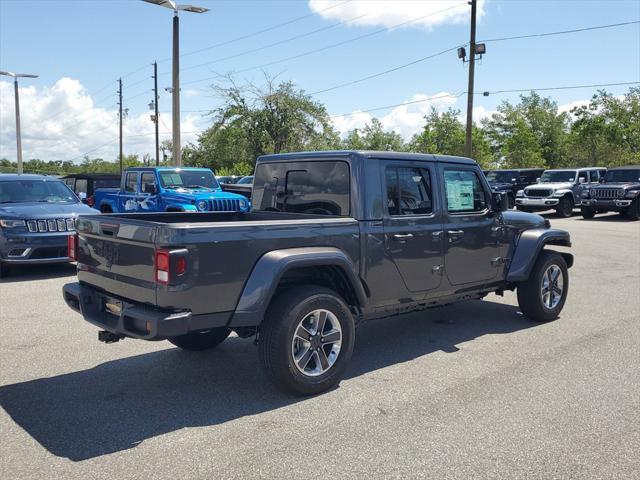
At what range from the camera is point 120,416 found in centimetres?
395

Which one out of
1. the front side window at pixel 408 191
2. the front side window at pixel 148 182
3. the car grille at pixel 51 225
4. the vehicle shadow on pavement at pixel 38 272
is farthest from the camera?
the front side window at pixel 148 182

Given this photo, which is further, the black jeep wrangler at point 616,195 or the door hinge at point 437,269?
the black jeep wrangler at point 616,195

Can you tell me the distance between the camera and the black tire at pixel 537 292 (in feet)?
21.2

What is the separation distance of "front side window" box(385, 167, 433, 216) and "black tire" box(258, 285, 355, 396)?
109 cm

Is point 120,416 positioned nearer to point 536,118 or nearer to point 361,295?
point 361,295

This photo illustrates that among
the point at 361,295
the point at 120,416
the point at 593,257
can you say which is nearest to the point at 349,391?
the point at 361,295

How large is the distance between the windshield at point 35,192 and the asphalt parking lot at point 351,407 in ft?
14.0

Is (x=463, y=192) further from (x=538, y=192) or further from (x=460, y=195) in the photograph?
(x=538, y=192)

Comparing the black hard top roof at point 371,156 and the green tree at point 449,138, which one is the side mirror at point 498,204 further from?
the green tree at point 449,138

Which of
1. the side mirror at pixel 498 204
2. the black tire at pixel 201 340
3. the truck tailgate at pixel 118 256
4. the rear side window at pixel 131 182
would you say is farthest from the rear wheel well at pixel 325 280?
the rear side window at pixel 131 182

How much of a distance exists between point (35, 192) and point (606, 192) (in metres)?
19.4

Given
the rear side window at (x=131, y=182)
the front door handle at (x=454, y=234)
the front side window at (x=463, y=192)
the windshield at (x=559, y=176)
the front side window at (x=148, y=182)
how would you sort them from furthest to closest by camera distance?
the windshield at (x=559, y=176) < the rear side window at (x=131, y=182) < the front side window at (x=148, y=182) < the front side window at (x=463, y=192) < the front door handle at (x=454, y=234)

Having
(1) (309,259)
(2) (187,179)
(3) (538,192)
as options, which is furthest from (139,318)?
(3) (538,192)

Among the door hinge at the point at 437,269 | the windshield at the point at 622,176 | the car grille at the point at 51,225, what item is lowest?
the door hinge at the point at 437,269
